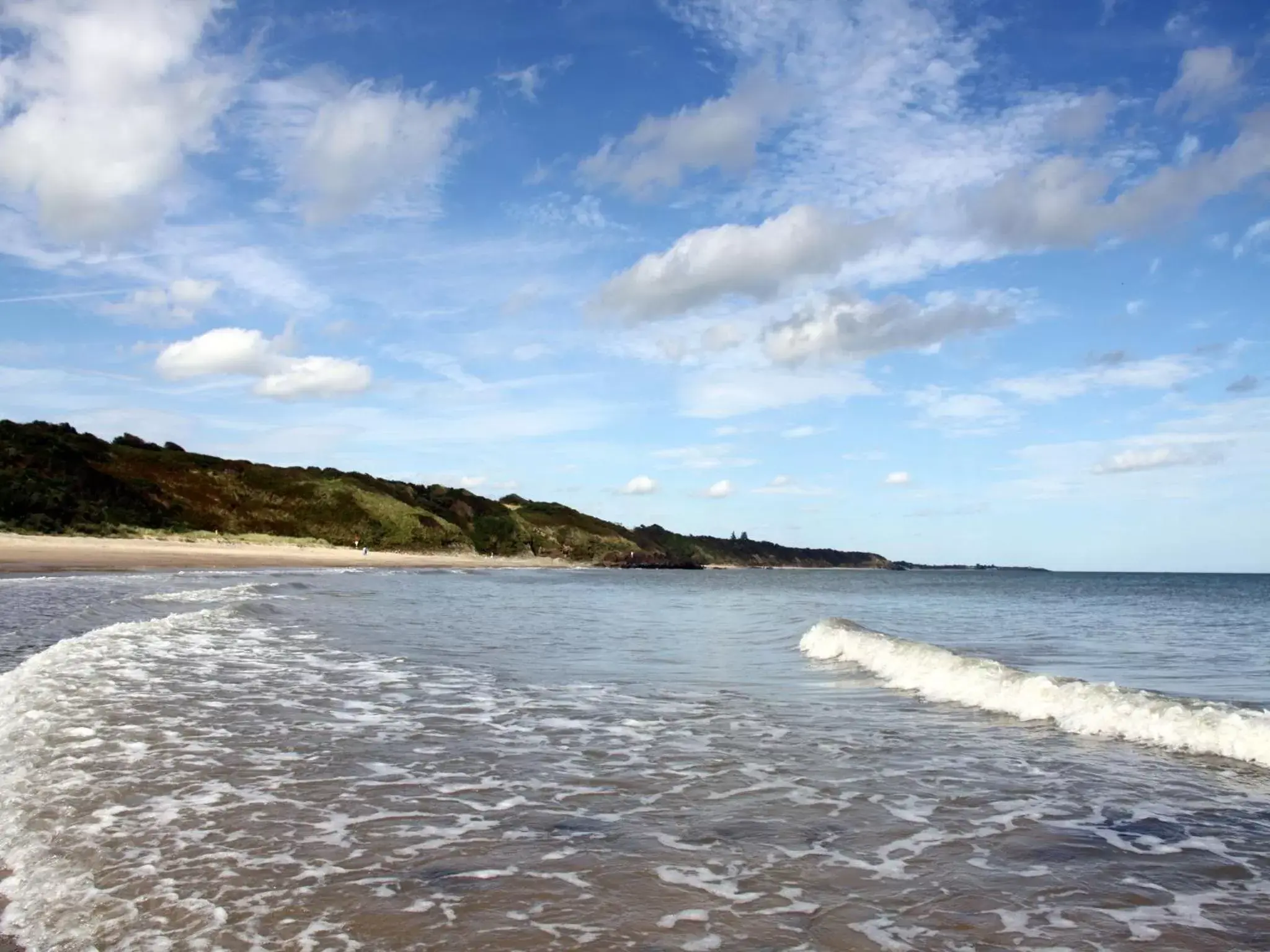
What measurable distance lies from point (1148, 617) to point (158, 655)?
32.4 metres

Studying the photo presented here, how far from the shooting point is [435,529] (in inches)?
4183

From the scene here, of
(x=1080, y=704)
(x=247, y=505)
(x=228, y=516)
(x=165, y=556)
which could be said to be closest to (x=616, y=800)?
(x=1080, y=704)

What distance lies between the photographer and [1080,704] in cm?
1112

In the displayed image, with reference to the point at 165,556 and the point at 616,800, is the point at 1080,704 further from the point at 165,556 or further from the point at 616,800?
the point at 165,556

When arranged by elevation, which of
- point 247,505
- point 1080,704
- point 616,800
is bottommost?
point 616,800

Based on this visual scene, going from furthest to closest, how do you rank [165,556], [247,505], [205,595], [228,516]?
[247,505] < [228,516] < [165,556] < [205,595]

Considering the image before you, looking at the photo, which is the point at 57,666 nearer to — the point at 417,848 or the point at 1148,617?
the point at 417,848

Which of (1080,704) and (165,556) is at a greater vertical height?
(165,556)

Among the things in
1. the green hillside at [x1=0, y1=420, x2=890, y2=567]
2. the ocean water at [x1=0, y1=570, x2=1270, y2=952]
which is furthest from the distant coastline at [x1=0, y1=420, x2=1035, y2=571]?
the ocean water at [x1=0, y1=570, x2=1270, y2=952]

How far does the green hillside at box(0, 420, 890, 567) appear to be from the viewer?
62.5 metres

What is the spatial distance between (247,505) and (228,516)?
5.54m

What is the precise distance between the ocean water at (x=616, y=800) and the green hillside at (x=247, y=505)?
176 feet

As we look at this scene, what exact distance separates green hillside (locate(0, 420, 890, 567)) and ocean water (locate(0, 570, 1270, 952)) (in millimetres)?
53694

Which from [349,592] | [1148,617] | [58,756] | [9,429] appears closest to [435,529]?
[9,429]
